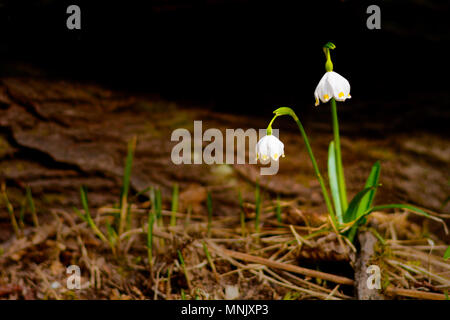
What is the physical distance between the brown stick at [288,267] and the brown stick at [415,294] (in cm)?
11

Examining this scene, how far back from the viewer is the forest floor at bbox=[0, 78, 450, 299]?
1.15 meters

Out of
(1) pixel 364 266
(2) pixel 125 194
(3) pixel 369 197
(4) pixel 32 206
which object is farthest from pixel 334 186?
(4) pixel 32 206

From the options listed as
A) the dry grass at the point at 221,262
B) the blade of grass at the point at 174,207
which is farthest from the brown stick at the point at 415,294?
the blade of grass at the point at 174,207

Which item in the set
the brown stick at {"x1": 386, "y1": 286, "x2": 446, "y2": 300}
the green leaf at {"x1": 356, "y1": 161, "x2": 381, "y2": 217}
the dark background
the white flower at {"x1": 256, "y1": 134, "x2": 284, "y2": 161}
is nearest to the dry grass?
the brown stick at {"x1": 386, "y1": 286, "x2": 446, "y2": 300}

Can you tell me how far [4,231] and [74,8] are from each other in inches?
37.8

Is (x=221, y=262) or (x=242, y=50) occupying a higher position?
(x=242, y=50)

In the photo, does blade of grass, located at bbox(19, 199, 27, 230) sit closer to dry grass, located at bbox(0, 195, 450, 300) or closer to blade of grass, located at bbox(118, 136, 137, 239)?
dry grass, located at bbox(0, 195, 450, 300)

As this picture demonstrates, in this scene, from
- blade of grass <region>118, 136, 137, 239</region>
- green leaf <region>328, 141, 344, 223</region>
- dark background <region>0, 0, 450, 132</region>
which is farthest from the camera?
dark background <region>0, 0, 450, 132</region>

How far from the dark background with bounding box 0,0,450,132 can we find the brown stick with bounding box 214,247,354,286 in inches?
33.5

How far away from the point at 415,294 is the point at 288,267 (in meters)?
0.34

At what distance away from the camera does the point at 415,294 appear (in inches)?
40.1

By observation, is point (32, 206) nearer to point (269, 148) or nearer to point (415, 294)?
point (269, 148)

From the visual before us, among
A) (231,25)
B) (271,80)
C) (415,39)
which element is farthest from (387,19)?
(231,25)
